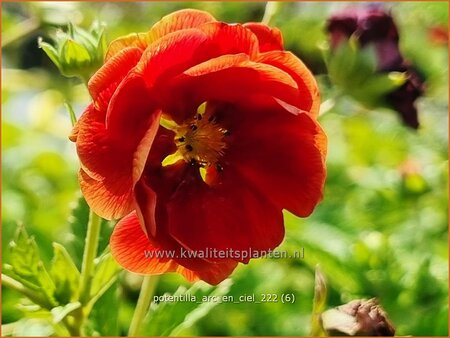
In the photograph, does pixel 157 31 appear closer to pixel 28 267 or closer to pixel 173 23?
pixel 173 23

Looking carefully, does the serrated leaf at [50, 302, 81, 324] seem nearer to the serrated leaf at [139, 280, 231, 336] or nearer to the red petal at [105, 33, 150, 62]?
the serrated leaf at [139, 280, 231, 336]

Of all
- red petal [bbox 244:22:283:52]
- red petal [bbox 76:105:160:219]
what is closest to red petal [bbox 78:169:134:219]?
red petal [bbox 76:105:160:219]

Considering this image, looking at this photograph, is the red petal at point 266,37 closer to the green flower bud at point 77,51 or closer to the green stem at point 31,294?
the green flower bud at point 77,51

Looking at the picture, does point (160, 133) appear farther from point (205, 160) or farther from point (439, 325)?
point (439, 325)

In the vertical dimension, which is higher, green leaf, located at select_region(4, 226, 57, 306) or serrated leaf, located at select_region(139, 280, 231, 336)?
green leaf, located at select_region(4, 226, 57, 306)

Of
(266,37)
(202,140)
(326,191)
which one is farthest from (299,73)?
(326,191)

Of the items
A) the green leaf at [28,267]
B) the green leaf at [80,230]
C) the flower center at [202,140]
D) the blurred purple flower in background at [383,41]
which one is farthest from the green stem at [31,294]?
→ the blurred purple flower in background at [383,41]

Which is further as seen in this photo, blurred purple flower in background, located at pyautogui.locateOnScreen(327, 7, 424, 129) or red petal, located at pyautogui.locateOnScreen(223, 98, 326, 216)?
blurred purple flower in background, located at pyautogui.locateOnScreen(327, 7, 424, 129)
